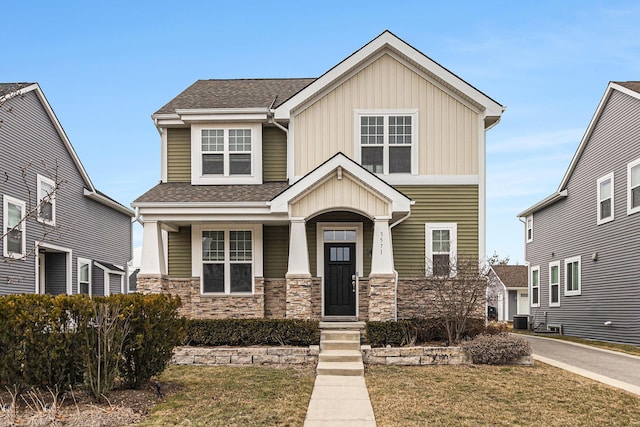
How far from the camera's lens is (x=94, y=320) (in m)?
8.67

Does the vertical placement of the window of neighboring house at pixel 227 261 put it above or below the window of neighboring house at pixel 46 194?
below

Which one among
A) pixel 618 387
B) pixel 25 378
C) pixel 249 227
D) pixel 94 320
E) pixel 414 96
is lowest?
pixel 618 387

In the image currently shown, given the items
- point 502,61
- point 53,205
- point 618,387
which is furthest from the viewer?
point 53,205

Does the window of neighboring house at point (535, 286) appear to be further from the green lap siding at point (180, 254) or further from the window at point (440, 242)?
the green lap siding at point (180, 254)

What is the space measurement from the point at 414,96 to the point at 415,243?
407 cm

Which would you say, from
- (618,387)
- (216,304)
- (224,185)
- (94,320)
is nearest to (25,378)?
(94,320)

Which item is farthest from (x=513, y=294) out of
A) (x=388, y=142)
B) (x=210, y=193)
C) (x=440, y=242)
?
(x=210, y=193)

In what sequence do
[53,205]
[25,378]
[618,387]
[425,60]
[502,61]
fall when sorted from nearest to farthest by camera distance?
[25,378] → [618,387] → [502,61] → [425,60] → [53,205]

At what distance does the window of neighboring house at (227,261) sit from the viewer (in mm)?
15875

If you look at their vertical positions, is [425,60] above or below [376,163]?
above

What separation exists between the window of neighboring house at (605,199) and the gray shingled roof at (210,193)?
11325 mm

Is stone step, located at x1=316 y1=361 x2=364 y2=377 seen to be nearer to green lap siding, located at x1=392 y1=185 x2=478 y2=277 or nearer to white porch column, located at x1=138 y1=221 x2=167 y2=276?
green lap siding, located at x1=392 y1=185 x2=478 y2=277

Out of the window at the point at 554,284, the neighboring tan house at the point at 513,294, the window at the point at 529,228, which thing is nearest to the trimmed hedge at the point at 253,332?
Answer: the window at the point at 554,284

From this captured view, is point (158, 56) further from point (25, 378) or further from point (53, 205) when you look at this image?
point (25, 378)
